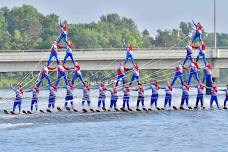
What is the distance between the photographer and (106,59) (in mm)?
83375

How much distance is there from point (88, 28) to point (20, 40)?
52.3 feet

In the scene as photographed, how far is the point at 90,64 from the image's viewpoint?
8438 cm

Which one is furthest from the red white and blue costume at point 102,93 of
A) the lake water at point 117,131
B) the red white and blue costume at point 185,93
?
the red white and blue costume at point 185,93

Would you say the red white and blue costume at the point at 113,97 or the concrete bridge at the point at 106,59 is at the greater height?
the concrete bridge at the point at 106,59

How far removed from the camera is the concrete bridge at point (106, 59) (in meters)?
82.8

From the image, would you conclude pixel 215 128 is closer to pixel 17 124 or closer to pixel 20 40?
pixel 17 124

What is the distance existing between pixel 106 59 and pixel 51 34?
66103mm

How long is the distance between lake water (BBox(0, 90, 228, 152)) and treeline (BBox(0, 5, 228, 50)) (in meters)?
66.4

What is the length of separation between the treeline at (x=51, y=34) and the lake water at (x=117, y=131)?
66442 mm

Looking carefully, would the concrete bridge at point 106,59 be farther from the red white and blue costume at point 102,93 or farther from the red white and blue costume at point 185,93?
the red white and blue costume at point 102,93

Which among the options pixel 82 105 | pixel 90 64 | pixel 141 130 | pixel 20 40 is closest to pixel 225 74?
pixel 20 40

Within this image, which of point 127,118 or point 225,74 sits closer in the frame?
point 127,118

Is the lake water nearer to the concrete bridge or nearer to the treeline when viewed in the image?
the concrete bridge

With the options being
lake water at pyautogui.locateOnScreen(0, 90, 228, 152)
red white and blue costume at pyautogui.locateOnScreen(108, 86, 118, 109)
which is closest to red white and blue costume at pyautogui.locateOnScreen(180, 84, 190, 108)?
lake water at pyautogui.locateOnScreen(0, 90, 228, 152)
